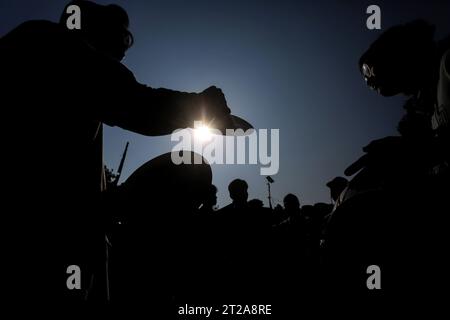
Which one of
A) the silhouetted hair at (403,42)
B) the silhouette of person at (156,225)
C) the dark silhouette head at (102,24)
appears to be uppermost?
the silhouetted hair at (403,42)

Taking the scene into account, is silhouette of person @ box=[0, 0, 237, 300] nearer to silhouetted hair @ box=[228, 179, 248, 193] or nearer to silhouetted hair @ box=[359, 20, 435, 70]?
silhouetted hair @ box=[359, 20, 435, 70]

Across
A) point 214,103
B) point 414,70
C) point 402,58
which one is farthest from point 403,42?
point 214,103

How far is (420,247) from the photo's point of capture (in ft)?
4.41

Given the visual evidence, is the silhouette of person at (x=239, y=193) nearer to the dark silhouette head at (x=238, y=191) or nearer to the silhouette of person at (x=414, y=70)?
the dark silhouette head at (x=238, y=191)

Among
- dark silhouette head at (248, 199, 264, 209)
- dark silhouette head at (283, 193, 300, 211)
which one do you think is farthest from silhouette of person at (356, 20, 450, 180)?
dark silhouette head at (283, 193, 300, 211)

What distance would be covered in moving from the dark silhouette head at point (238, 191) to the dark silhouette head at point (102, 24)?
17.7ft

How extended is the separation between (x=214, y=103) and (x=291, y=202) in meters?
6.92

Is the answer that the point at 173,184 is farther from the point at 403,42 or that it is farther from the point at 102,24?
the point at 403,42

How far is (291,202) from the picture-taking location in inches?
312

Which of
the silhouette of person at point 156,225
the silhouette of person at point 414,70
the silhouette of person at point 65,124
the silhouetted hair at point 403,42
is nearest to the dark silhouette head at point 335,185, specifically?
the silhouette of person at point 414,70

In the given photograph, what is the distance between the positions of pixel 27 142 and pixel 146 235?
0.61m

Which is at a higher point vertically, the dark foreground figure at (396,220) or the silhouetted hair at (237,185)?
the silhouetted hair at (237,185)

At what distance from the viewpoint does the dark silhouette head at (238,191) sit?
22.1ft
